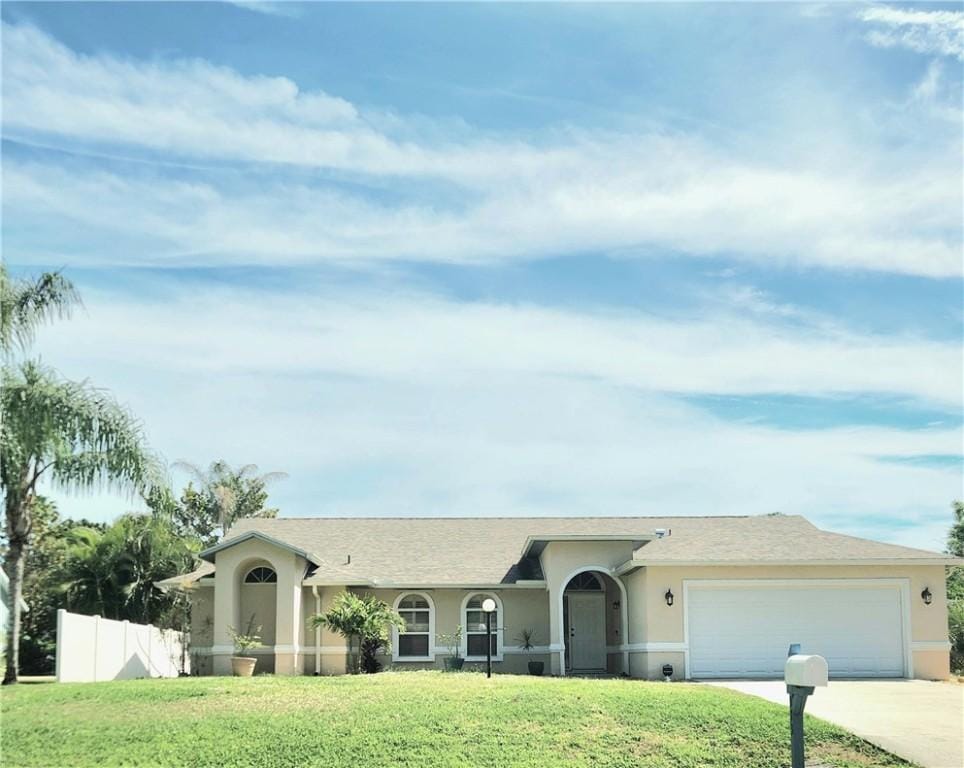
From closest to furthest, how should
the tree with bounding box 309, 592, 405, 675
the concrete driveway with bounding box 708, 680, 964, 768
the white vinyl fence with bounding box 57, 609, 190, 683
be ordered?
the concrete driveway with bounding box 708, 680, 964, 768 < the white vinyl fence with bounding box 57, 609, 190, 683 < the tree with bounding box 309, 592, 405, 675

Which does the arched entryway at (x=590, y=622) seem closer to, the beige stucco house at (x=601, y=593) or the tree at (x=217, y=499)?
the beige stucco house at (x=601, y=593)

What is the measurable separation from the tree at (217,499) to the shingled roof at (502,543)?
16.7m

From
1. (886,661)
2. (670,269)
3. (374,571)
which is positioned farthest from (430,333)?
(886,661)

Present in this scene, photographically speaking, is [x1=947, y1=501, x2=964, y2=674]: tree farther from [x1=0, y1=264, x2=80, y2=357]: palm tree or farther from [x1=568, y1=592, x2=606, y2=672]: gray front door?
[x1=0, y1=264, x2=80, y2=357]: palm tree

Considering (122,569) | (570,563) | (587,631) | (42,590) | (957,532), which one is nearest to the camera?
(570,563)

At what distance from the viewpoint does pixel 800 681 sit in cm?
1005

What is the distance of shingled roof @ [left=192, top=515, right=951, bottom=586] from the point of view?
26.3m

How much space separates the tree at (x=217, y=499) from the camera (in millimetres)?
50875

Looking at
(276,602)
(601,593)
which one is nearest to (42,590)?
(276,602)

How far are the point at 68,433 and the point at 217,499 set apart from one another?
1321 inches

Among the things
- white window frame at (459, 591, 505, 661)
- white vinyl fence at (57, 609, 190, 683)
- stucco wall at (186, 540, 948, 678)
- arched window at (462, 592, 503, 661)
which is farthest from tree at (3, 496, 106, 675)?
arched window at (462, 592, 503, 661)

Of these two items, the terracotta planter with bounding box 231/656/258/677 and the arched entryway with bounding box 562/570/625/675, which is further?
the arched entryway with bounding box 562/570/625/675

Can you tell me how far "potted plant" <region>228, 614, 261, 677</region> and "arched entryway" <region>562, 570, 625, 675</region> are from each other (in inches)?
338

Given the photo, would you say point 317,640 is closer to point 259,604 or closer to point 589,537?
point 259,604
